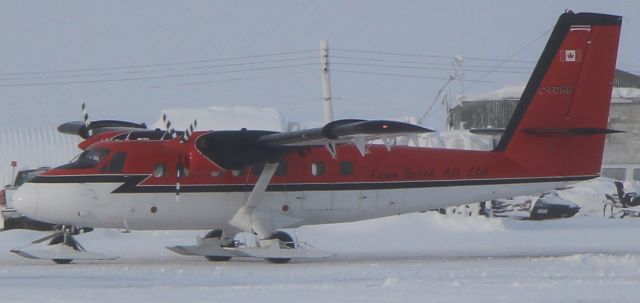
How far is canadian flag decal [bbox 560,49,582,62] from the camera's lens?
2064 cm

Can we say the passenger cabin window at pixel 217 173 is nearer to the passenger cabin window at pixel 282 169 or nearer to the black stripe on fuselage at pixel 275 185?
the black stripe on fuselage at pixel 275 185

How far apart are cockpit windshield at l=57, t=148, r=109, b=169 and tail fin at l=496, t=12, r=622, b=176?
7.26 m

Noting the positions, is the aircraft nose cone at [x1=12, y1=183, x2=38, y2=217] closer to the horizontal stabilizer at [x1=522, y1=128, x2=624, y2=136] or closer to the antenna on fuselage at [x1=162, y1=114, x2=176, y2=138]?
the antenna on fuselage at [x1=162, y1=114, x2=176, y2=138]

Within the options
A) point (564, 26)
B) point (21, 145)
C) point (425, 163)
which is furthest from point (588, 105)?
point (21, 145)

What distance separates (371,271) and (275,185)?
342cm

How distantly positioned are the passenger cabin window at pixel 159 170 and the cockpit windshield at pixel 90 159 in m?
0.85

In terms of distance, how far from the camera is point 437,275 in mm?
16484

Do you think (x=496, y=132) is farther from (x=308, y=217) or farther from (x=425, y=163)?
(x=308, y=217)

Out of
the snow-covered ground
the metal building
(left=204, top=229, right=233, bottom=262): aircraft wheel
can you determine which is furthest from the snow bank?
(left=204, top=229, right=233, bottom=262): aircraft wheel

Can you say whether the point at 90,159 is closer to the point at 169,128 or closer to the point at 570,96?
the point at 169,128

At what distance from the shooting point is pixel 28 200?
18.8 meters

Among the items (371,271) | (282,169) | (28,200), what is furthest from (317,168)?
(28,200)

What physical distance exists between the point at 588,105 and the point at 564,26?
1.49 metres

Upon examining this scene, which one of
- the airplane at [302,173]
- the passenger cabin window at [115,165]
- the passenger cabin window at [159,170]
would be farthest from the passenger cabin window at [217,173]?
the passenger cabin window at [115,165]
